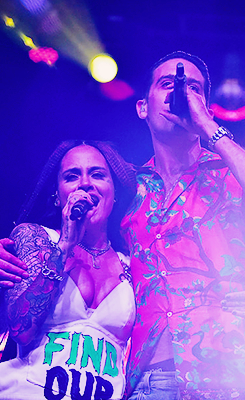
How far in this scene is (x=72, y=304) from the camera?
202cm

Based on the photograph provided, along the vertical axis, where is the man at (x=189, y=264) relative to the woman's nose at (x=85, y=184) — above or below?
below

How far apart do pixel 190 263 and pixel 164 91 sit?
98 cm

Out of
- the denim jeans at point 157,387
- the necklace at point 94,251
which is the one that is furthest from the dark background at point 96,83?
the denim jeans at point 157,387

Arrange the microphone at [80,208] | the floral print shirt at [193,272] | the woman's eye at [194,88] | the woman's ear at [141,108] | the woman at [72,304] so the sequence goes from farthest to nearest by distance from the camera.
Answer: the woman's ear at [141,108] < the woman's eye at [194,88] < the microphone at [80,208] < the woman at [72,304] < the floral print shirt at [193,272]

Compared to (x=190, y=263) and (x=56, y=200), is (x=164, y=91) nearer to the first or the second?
(x=56, y=200)

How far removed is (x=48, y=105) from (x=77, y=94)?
197mm

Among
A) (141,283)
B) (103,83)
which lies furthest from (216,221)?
(103,83)

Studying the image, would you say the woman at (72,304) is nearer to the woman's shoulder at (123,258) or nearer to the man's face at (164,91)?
the woman's shoulder at (123,258)

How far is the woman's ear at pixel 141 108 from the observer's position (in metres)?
2.46

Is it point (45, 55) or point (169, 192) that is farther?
point (45, 55)

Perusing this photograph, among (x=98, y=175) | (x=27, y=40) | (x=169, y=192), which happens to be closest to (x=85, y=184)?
(x=98, y=175)

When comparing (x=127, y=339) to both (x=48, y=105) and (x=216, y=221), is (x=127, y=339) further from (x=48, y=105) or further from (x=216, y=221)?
(x=48, y=105)

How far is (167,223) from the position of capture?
6.55ft

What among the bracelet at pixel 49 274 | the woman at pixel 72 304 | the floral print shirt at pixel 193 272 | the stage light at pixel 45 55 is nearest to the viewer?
the floral print shirt at pixel 193 272
